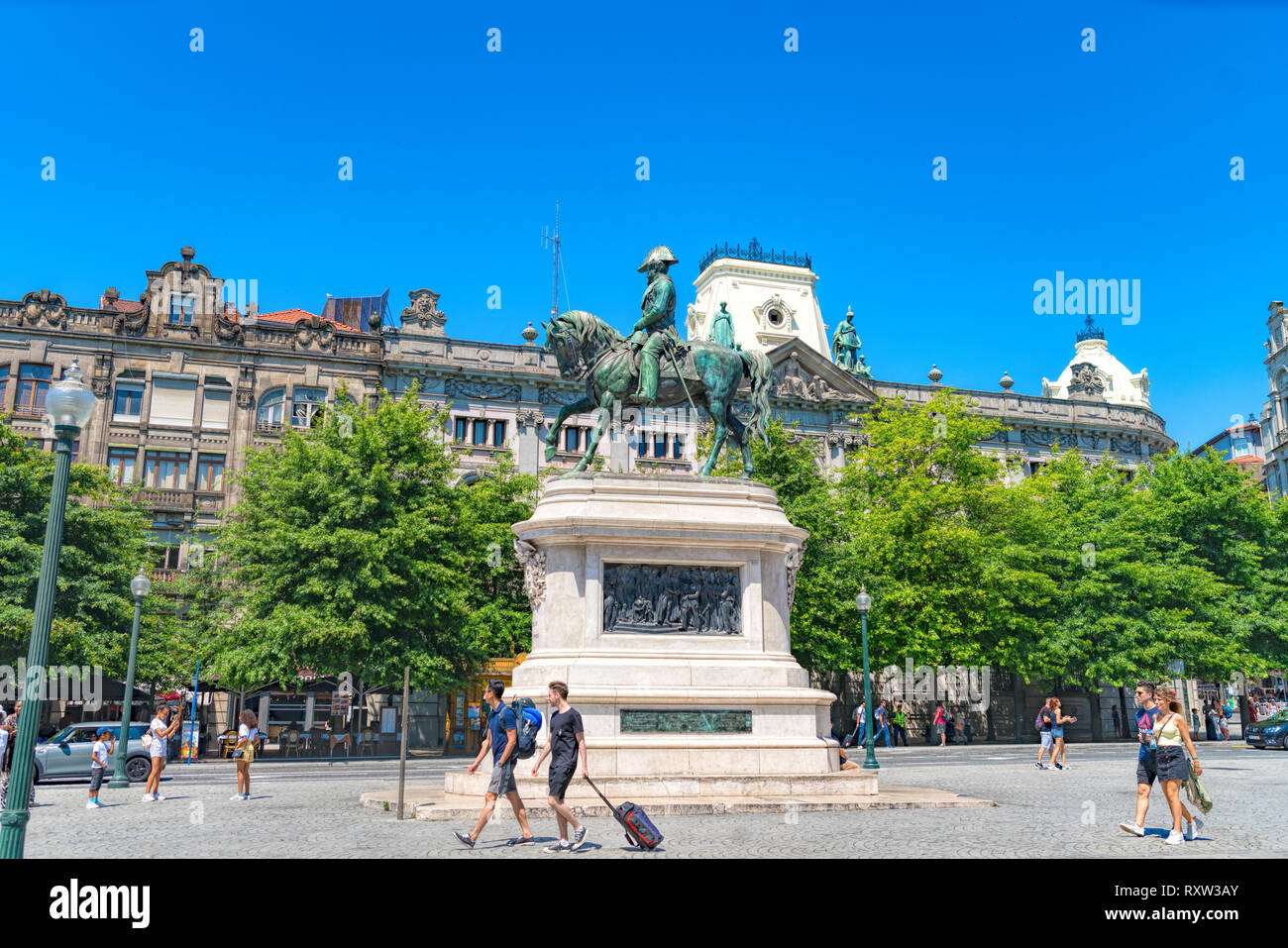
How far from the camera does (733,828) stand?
41.6 feet

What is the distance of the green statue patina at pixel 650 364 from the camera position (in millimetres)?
18188

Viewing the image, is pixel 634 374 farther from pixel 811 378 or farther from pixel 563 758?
pixel 811 378

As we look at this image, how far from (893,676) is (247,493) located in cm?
2689

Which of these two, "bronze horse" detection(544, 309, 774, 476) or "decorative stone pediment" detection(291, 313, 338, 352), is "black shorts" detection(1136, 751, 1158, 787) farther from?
"decorative stone pediment" detection(291, 313, 338, 352)

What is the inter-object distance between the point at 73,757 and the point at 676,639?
1613 centimetres

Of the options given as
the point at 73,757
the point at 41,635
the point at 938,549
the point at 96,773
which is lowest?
the point at 73,757

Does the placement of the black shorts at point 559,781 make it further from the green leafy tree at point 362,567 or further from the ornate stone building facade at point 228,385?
the ornate stone building facade at point 228,385

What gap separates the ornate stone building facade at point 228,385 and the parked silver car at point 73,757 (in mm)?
18108

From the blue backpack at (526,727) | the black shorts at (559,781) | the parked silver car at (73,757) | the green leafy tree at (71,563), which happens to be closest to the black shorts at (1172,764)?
the black shorts at (559,781)

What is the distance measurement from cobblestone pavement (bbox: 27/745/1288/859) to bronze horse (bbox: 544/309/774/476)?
673cm

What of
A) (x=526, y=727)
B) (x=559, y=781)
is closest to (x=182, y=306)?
(x=526, y=727)

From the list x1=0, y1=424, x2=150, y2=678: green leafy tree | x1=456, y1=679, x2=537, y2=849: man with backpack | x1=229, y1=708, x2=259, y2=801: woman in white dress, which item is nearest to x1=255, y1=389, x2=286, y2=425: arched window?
x1=0, y1=424, x2=150, y2=678: green leafy tree

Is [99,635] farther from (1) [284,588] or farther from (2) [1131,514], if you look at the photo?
(2) [1131,514]
